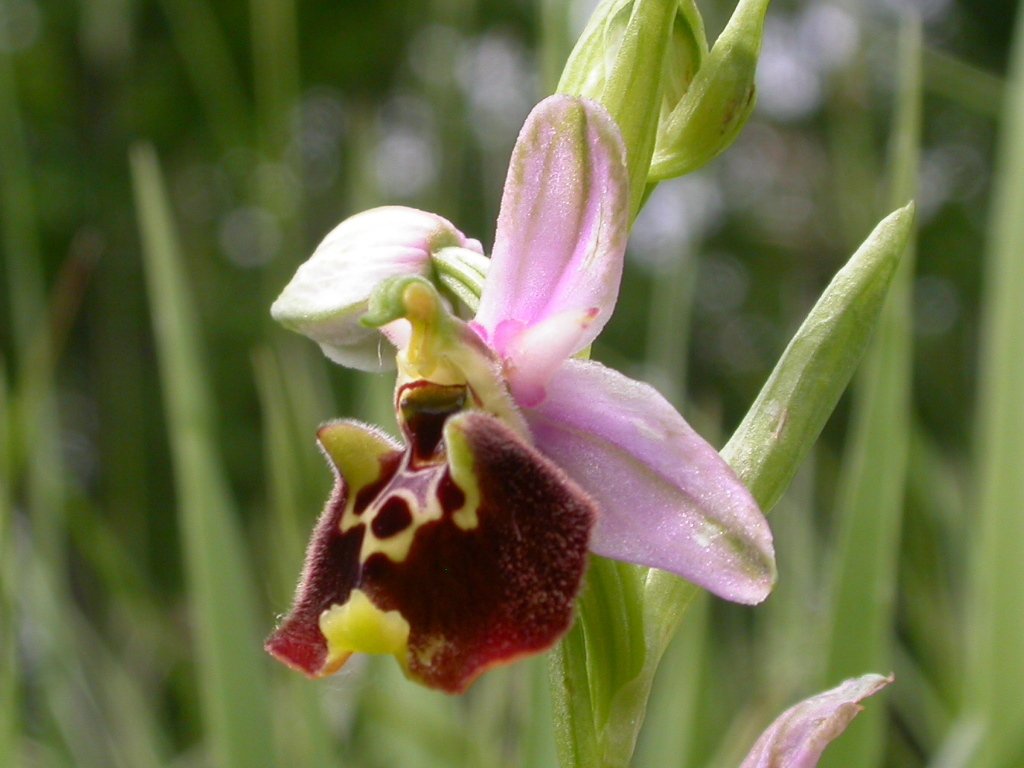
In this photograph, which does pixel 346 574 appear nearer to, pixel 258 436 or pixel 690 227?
pixel 690 227

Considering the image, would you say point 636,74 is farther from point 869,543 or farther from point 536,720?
point 536,720

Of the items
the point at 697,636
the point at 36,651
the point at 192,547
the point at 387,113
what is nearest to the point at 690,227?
the point at 697,636

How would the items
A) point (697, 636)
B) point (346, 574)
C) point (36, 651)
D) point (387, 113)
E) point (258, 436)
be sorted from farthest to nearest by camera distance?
point (258, 436)
point (387, 113)
point (36, 651)
point (697, 636)
point (346, 574)

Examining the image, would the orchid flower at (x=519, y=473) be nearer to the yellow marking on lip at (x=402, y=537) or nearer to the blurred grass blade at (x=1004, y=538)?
the yellow marking on lip at (x=402, y=537)

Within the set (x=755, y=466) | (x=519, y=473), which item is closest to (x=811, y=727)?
(x=755, y=466)

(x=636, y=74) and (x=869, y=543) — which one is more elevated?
(x=636, y=74)

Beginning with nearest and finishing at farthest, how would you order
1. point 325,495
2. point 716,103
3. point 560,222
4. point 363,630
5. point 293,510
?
point 363,630 < point 560,222 < point 716,103 < point 293,510 < point 325,495

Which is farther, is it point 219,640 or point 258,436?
point 258,436
